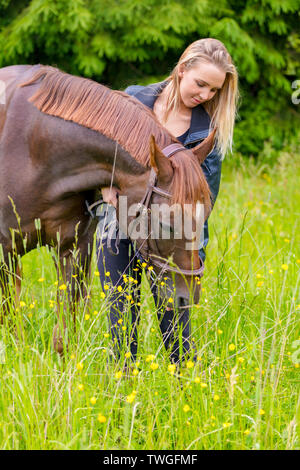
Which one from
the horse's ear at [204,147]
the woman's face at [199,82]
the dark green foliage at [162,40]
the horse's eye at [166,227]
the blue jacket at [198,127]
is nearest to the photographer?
the horse's eye at [166,227]

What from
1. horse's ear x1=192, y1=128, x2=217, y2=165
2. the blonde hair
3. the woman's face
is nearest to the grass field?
horse's ear x1=192, y1=128, x2=217, y2=165

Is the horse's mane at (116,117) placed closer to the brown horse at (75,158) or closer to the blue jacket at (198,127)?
the brown horse at (75,158)

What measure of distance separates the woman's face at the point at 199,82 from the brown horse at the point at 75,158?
0.27 m

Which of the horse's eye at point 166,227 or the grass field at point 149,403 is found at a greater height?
the horse's eye at point 166,227

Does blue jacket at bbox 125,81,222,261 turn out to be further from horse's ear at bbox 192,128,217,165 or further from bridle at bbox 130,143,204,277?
bridle at bbox 130,143,204,277

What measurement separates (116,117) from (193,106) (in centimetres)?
48

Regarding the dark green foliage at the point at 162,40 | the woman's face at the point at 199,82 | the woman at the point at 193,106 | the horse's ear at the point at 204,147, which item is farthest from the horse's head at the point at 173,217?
the dark green foliage at the point at 162,40

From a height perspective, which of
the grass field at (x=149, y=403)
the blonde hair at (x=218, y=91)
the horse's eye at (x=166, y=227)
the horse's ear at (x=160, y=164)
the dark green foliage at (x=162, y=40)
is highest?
the dark green foliage at (x=162, y=40)

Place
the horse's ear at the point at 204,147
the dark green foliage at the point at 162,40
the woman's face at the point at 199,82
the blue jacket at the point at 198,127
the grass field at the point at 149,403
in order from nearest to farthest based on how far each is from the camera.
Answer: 1. the grass field at the point at 149,403
2. the horse's ear at the point at 204,147
3. the woman's face at the point at 199,82
4. the blue jacket at the point at 198,127
5. the dark green foliage at the point at 162,40

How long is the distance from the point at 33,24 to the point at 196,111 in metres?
4.51

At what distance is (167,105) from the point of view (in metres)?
2.75

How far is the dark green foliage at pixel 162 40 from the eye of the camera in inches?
260
